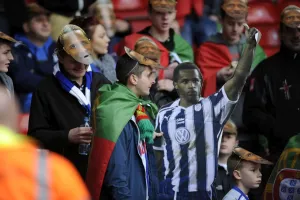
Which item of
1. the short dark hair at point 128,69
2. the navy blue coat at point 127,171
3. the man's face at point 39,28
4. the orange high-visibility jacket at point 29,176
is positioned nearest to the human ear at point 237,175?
the navy blue coat at point 127,171

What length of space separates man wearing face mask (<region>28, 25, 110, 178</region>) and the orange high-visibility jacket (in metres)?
2.96

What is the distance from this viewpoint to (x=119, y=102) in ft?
19.6

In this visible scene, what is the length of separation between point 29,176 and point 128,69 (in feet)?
9.87

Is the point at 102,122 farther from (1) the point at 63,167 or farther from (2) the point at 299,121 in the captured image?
(1) the point at 63,167

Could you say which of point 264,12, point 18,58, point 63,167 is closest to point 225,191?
point 18,58

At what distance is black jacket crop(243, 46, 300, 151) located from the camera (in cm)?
731

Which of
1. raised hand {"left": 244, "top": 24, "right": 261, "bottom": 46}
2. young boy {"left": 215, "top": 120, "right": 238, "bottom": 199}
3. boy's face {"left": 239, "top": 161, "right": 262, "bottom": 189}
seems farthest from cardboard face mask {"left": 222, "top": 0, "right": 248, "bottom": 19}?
boy's face {"left": 239, "top": 161, "right": 262, "bottom": 189}

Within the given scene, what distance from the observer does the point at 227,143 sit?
24.0ft

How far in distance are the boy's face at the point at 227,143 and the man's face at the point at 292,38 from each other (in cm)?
97

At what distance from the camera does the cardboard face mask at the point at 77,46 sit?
250 inches

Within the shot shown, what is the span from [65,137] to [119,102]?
494mm

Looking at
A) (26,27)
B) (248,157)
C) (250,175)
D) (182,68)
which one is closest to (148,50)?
(182,68)

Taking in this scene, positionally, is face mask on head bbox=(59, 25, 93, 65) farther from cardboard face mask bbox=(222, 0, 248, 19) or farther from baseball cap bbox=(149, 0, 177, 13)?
cardboard face mask bbox=(222, 0, 248, 19)

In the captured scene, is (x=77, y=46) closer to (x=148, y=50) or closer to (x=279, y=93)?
(x=148, y=50)
